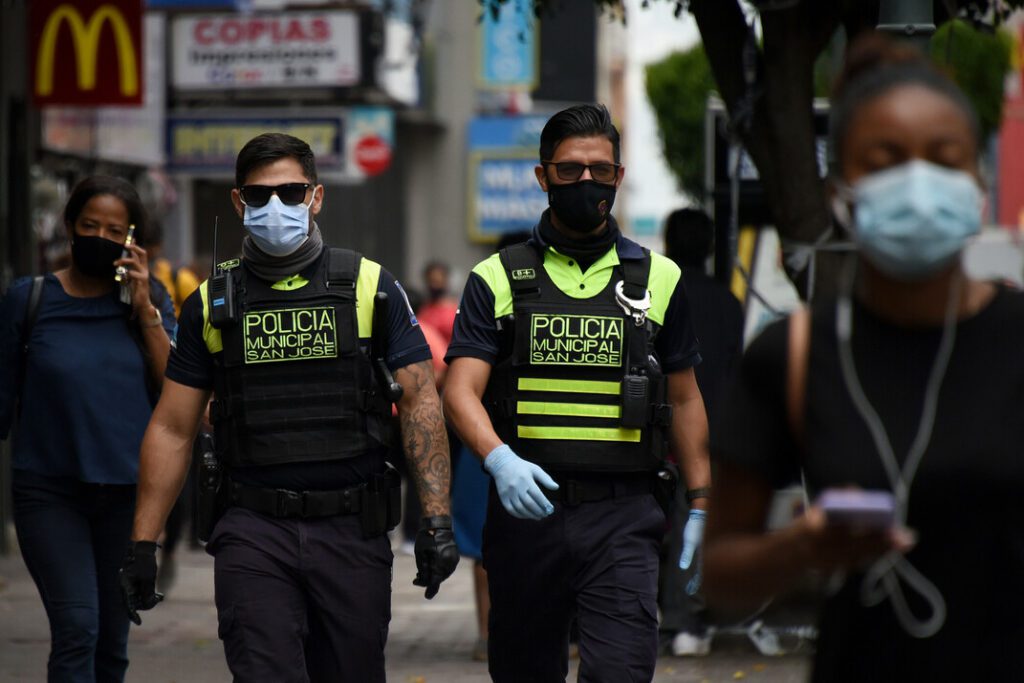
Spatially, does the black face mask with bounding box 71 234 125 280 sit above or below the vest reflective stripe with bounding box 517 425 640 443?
above

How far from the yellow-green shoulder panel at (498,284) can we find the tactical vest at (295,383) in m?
0.46

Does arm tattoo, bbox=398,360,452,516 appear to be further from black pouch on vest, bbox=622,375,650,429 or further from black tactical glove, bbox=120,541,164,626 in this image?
black tactical glove, bbox=120,541,164,626

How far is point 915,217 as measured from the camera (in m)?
2.21

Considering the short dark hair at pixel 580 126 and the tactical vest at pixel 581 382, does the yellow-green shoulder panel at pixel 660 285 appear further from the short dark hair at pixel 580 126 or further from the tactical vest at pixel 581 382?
the short dark hair at pixel 580 126

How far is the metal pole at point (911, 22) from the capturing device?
5543 mm

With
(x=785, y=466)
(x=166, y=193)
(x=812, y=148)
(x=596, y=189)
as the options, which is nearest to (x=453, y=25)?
(x=166, y=193)

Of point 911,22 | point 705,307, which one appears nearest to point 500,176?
point 705,307

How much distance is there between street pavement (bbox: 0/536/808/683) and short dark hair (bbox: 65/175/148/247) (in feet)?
8.85

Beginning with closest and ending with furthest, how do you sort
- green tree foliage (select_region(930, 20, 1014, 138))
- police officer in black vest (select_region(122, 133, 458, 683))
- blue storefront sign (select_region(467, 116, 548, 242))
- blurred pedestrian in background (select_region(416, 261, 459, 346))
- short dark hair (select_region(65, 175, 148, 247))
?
police officer in black vest (select_region(122, 133, 458, 683))
short dark hair (select_region(65, 175, 148, 247))
blurred pedestrian in background (select_region(416, 261, 459, 346))
blue storefront sign (select_region(467, 116, 548, 242))
green tree foliage (select_region(930, 20, 1014, 138))

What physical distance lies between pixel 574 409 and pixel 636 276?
1.42 feet

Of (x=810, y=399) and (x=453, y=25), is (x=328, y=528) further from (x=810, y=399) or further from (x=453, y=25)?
(x=453, y=25)

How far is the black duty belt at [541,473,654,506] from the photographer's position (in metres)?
4.90

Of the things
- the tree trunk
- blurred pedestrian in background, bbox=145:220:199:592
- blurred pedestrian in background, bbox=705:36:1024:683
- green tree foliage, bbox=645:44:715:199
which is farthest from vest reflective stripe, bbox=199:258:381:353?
green tree foliage, bbox=645:44:715:199

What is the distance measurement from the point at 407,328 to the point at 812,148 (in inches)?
133
